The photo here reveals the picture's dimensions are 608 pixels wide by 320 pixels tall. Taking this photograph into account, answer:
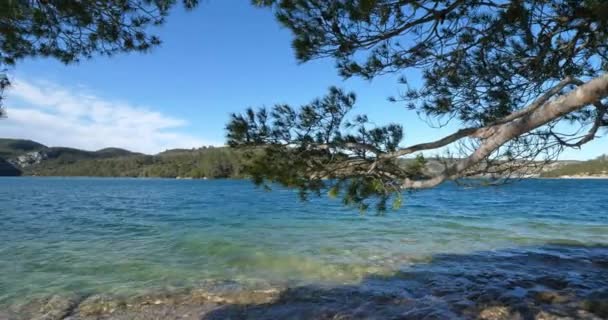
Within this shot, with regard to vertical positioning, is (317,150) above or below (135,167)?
below

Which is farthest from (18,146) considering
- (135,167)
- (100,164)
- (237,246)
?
(237,246)

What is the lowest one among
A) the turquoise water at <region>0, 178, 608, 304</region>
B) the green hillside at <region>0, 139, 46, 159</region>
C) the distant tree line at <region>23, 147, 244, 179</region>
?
the turquoise water at <region>0, 178, 608, 304</region>

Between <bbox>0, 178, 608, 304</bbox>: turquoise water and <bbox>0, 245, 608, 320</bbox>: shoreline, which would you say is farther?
<bbox>0, 178, 608, 304</bbox>: turquoise water

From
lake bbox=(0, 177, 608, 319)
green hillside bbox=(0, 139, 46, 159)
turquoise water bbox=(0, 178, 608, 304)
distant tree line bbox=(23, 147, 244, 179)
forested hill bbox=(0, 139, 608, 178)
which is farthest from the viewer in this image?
green hillside bbox=(0, 139, 46, 159)

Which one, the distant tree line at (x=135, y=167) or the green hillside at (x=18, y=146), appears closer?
the distant tree line at (x=135, y=167)

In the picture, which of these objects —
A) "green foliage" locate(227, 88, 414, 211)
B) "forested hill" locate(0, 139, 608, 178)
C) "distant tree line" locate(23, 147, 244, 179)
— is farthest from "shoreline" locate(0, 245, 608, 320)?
"distant tree line" locate(23, 147, 244, 179)

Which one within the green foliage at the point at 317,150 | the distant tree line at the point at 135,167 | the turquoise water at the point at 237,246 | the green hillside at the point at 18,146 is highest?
the green hillside at the point at 18,146

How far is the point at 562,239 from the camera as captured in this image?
391 inches

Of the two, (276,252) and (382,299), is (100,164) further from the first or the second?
(382,299)

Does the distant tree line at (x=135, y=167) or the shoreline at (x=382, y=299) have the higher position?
the distant tree line at (x=135, y=167)

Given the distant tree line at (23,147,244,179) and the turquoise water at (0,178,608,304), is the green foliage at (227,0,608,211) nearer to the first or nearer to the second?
the turquoise water at (0,178,608,304)

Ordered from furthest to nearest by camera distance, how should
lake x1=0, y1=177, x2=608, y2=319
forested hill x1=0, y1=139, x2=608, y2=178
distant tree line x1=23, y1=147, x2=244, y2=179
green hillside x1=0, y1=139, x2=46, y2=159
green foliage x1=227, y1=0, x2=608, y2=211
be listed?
green hillside x1=0, y1=139, x2=46, y2=159 → distant tree line x1=23, y1=147, x2=244, y2=179 → forested hill x1=0, y1=139, x2=608, y2=178 → lake x1=0, y1=177, x2=608, y2=319 → green foliage x1=227, y1=0, x2=608, y2=211

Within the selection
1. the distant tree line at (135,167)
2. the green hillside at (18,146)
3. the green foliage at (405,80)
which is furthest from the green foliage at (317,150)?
the green hillside at (18,146)

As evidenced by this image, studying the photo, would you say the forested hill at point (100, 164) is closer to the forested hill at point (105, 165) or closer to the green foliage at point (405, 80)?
the forested hill at point (105, 165)
